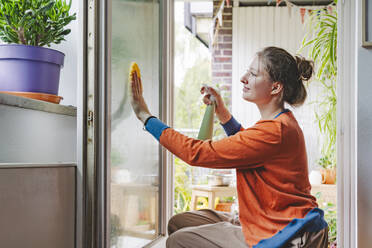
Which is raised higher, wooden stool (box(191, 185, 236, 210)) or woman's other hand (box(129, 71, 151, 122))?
woman's other hand (box(129, 71, 151, 122))

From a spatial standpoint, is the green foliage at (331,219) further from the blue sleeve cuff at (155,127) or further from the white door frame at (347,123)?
the blue sleeve cuff at (155,127)

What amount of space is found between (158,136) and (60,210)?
0.41m

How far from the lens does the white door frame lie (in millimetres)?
1599

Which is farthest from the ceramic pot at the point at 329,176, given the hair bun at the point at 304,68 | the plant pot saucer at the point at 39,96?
the plant pot saucer at the point at 39,96

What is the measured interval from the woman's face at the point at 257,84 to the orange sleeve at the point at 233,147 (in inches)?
6.2

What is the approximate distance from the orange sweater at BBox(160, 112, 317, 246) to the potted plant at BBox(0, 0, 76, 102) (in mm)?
524

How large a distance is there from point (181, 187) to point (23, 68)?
346cm

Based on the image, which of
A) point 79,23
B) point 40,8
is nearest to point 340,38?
point 79,23

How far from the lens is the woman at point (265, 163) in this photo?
133cm

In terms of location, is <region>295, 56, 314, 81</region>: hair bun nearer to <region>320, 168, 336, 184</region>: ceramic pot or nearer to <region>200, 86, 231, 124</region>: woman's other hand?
<region>200, 86, 231, 124</region>: woman's other hand

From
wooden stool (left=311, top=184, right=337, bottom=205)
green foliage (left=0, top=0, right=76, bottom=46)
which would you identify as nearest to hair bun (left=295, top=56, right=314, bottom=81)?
green foliage (left=0, top=0, right=76, bottom=46)

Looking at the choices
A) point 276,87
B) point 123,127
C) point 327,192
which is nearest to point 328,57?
point 276,87

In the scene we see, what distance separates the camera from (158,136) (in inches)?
54.9

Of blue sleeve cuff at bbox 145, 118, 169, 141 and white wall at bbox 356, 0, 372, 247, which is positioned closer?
blue sleeve cuff at bbox 145, 118, 169, 141
